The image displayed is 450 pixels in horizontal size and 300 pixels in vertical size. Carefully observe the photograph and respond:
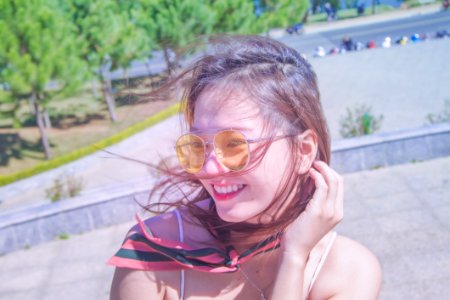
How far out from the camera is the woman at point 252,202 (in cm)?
127

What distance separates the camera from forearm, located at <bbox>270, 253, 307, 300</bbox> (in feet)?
4.12

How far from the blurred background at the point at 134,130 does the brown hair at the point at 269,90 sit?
0.64 ft

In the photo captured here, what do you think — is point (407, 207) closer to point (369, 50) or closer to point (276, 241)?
point (276, 241)

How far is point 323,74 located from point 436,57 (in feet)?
11.7

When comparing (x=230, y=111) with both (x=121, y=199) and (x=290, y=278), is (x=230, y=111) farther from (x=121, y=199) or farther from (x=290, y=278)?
(x=121, y=199)

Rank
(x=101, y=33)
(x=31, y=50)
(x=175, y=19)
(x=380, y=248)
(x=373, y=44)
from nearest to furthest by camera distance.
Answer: (x=380, y=248), (x=31, y=50), (x=101, y=33), (x=175, y=19), (x=373, y=44)

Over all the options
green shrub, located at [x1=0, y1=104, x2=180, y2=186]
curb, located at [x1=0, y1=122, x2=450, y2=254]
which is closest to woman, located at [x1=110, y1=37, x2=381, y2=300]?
curb, located at [x1=0, y1=122, x2=450, y2=254]

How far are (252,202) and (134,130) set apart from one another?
35.2ft

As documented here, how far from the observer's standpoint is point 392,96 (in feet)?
38.6

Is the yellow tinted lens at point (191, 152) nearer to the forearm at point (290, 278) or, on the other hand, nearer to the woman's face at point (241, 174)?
the woman's face at point (241, 174)

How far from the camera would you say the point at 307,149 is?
1.36 m

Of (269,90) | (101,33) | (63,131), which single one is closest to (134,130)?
(101,33)

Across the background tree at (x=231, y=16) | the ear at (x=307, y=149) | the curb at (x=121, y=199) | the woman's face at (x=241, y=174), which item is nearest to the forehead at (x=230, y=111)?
the woman's face at (x=241, y=174)

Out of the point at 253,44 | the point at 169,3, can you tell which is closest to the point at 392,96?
the point at 169,3
